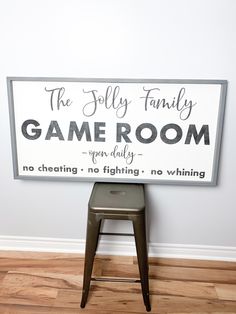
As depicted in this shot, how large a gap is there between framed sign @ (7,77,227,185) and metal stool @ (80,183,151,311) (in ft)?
0.67

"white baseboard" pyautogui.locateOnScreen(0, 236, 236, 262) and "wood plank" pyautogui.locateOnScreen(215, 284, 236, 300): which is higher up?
"white baseboard" pyautogui.locateOnScreen(0, 236, 236, 262)

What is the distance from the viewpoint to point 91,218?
1.36 meters

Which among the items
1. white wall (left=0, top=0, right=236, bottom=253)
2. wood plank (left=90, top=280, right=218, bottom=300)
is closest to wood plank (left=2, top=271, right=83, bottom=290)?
wood plank (left=90, top=280, right=218, bottom=300)

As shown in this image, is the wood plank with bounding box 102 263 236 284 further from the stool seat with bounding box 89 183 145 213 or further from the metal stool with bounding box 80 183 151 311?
the stool seat with bounding box 89 183 145 213

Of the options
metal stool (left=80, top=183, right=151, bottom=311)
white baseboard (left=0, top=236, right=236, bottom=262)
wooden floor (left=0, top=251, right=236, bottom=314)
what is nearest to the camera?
metal stool (left=80, top=183, right=151, bottom=311)

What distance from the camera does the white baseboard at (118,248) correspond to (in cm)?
177

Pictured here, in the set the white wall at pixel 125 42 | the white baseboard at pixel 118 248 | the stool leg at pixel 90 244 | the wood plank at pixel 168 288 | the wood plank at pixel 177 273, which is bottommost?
the wood plank at pixel 168 288

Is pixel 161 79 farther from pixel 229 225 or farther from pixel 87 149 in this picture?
pixel 229 225

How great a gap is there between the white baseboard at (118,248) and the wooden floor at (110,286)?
38 millimetres

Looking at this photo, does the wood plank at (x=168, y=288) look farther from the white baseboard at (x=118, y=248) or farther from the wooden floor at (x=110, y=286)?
the white baseboard at (x=118, y=248)

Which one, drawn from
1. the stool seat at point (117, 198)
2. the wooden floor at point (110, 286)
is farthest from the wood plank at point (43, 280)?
the stool seat at point (117, 198)

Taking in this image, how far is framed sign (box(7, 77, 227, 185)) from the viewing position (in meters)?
1.48

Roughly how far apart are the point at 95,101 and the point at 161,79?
0.37m

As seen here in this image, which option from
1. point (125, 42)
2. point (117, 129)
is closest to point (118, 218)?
point (117, 129)
